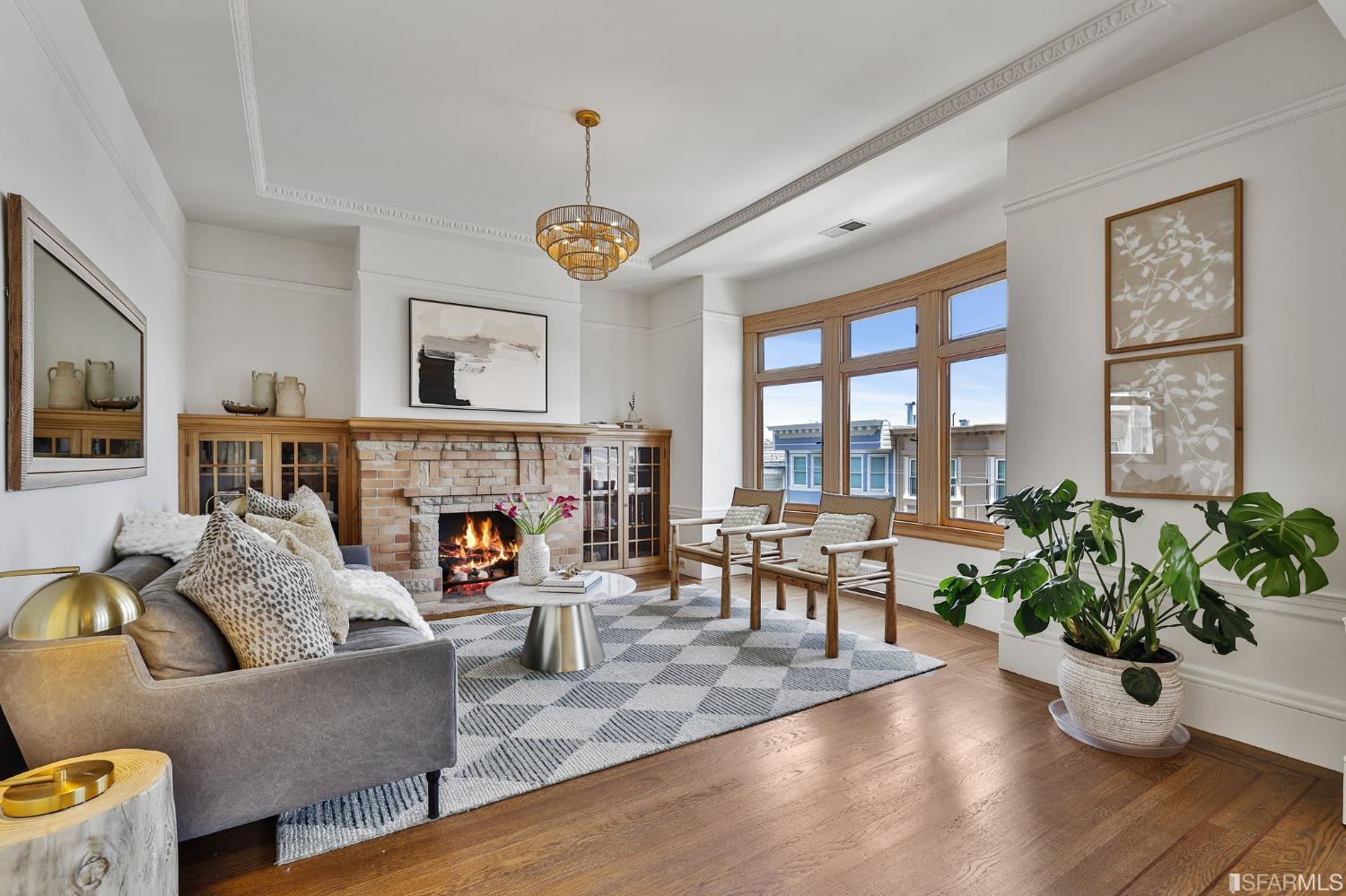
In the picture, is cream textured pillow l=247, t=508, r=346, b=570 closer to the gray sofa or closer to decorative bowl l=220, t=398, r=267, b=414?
the gray sofa

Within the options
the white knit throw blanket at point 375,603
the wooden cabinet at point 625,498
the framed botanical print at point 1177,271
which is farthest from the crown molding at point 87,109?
the framed botanical print at point 1177,271

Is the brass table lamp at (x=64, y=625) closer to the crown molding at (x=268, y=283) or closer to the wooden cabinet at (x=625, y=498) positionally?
the crown molding at (x=268, y=283)

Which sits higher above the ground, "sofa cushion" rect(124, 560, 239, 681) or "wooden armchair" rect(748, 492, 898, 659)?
"sofa cushion" rect(124, 560, 239, 681)

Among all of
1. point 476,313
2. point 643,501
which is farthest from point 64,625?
point 643,501

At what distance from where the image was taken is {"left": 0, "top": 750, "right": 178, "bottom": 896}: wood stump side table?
3.72 ft

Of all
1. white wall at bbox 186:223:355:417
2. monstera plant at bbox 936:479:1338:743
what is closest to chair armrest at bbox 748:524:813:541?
monstera plant at bbox 936:479:1338:743

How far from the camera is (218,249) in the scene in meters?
4.63

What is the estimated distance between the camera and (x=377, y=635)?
Result: 2.42 meters

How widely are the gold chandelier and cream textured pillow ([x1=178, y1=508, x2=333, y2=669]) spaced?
6.63 feet

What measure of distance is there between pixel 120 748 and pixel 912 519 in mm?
4511

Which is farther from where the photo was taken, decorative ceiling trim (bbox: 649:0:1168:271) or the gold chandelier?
the gold chandelier

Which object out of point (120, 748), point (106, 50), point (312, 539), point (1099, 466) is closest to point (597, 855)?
point (120, 748)

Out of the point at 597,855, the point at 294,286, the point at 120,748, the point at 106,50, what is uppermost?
the point at 106,50

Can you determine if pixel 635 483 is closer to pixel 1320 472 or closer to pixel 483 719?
pixel 483 719
